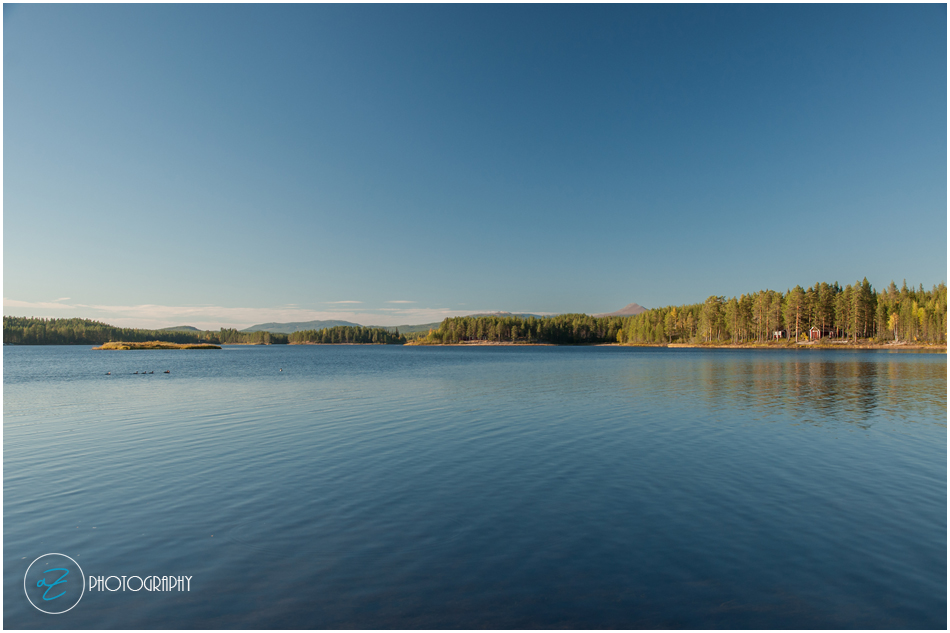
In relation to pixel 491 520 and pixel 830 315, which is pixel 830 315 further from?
pixel 491 520

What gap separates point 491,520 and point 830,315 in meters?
184

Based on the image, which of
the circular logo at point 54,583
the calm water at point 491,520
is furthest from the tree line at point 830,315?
the circular logo at point 54,583

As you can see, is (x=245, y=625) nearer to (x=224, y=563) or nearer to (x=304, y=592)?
(x=304, y=592)

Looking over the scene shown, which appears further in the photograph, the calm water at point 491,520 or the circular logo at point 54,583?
the circular logo at point 54,583

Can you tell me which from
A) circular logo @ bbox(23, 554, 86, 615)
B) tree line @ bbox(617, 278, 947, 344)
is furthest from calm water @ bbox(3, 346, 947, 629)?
tree line @ bbox(617, 278, 947, 344)

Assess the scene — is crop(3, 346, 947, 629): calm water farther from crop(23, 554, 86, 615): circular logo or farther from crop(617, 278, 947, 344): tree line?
crop(617, 278, 947, 344): tree line

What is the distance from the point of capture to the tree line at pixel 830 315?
131 metres

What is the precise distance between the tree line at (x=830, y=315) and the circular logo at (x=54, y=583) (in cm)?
17658

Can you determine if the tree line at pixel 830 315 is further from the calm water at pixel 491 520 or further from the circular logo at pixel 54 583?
the circular logo at pixel 54 583

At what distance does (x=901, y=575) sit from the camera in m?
7.94

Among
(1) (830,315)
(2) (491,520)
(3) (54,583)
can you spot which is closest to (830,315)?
(1) (830,315)

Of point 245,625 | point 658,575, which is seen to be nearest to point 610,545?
point 658,575

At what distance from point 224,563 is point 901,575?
12.5 m

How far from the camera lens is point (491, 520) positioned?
10.3 meters
